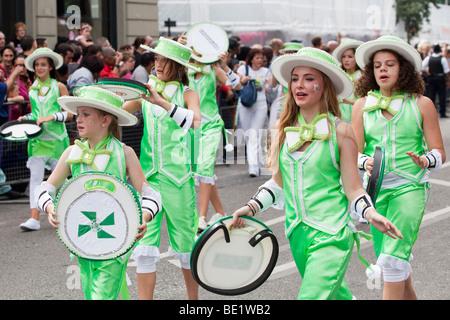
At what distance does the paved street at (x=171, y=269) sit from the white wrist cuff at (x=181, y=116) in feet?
4.58

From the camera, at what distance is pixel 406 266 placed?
4781mm

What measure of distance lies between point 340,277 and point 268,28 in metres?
19.9

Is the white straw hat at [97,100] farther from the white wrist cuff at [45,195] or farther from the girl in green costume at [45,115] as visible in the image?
the girl in green costume at [45,115]

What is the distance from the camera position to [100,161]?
4.41 m

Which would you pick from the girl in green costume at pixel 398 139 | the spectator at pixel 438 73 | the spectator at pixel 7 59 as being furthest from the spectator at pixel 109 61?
the spectator at pixel 438 73

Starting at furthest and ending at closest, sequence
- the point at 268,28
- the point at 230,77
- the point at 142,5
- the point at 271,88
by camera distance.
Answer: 1. the point at 268,28
2. the point at 142,5
3. the point at 271,88
4. the point at 230,77

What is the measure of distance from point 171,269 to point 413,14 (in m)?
45.4

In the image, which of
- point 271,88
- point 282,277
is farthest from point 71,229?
point 271,88

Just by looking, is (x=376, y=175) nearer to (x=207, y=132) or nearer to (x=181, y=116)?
(x=181, y=116)

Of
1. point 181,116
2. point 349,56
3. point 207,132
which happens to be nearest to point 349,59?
point 349,56

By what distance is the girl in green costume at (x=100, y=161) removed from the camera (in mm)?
4246

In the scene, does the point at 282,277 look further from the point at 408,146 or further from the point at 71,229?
the point at 71,229

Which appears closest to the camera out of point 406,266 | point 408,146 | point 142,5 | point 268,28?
point 406,266

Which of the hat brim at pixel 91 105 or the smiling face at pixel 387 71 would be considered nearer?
the hat brim at pixel 91 105
